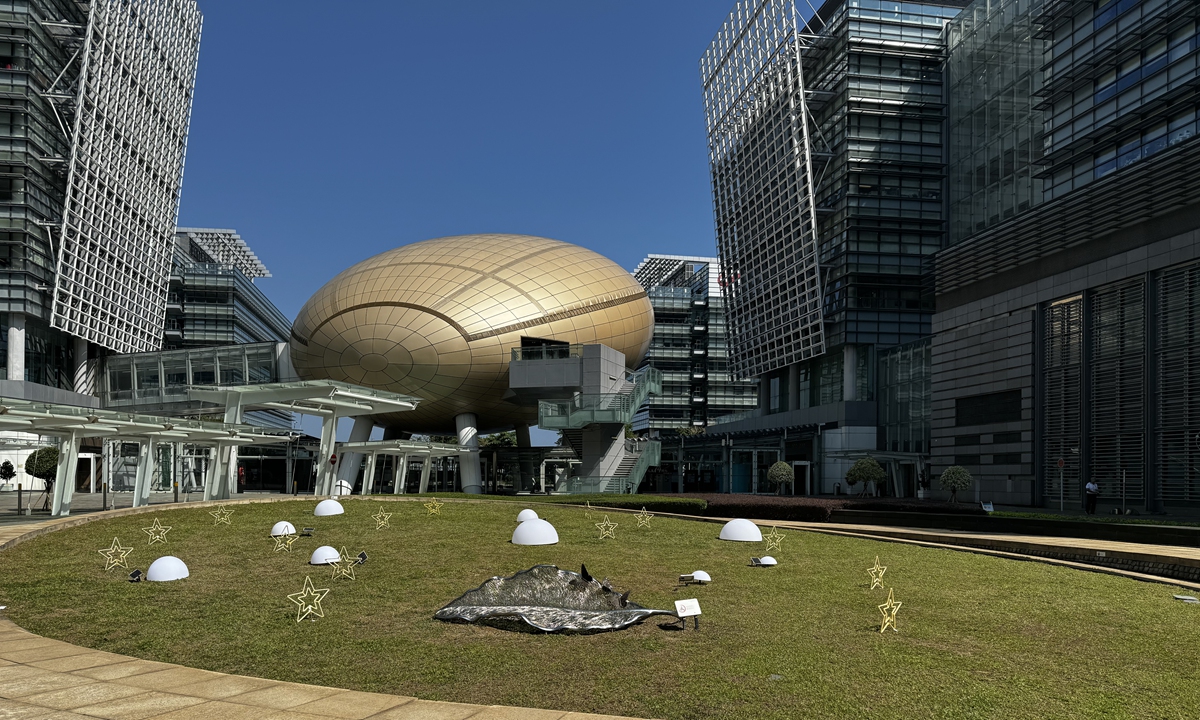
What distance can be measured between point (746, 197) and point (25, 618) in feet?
228

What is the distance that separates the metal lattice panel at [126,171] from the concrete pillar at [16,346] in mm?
2134

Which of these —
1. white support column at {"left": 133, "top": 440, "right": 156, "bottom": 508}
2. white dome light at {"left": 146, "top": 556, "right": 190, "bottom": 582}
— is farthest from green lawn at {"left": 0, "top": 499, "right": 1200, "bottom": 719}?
white support column at {"left": 133, "top": 440, "right": 156, "bottom": 508}

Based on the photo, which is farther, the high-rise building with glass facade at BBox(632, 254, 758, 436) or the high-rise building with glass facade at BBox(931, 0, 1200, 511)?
the high-rise building with glass facade at BBox(632, 254, 758, 436)

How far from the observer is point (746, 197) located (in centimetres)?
7538

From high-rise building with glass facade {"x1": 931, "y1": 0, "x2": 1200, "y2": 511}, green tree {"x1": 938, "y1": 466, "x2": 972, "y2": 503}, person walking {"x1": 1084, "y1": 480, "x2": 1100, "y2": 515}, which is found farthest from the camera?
green tree {"x1": 938, "y1": 466, "x2": 972, "y2": 503}

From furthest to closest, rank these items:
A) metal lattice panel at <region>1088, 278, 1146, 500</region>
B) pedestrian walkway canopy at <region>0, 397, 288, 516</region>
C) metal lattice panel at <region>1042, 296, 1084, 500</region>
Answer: metal lattice panel at <region>1042, 296, 1084, 500</region>
metal lattice panel at <region>1088, 278, 1146, 500</region>
pedestrian walkway canopy at <region>0, 397, 288, 516</region>

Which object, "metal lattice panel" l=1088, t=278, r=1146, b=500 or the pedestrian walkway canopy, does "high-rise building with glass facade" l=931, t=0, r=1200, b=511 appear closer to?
"metal lattice panel" l=1088, t=278, r=1146, b=500

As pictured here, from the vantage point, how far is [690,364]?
404 ft

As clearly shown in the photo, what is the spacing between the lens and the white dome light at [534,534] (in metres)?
18.5

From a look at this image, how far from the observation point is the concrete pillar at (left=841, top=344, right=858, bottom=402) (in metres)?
64.8

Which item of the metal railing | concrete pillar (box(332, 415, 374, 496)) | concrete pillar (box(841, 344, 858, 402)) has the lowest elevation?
concrete pillar (box(332, 415, 374, 496))

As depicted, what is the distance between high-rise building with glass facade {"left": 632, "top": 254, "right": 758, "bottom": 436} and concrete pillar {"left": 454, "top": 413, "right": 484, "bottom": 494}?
200 feet

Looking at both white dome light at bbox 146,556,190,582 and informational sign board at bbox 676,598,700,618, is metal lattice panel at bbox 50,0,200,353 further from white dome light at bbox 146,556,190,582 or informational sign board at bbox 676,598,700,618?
informational sign board at bbox 676,598,700,618

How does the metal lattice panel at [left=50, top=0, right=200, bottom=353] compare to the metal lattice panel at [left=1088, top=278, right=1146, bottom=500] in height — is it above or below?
above
